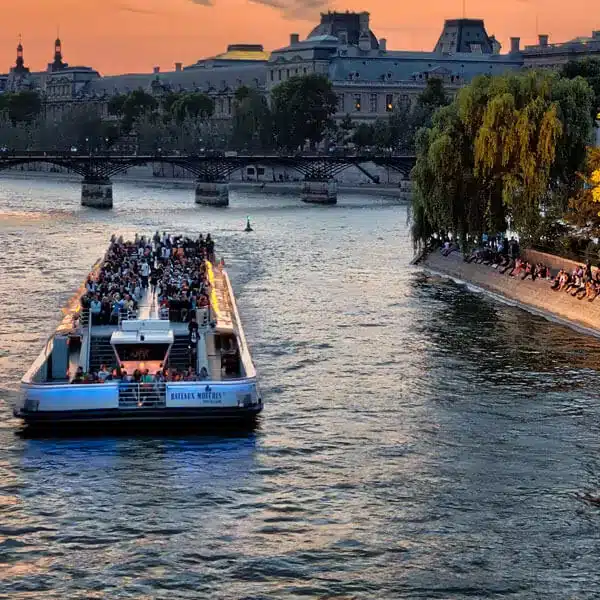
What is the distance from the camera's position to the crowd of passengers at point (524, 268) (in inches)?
2025

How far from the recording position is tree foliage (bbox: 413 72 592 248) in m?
60.4

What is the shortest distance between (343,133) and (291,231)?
86408 millimetres

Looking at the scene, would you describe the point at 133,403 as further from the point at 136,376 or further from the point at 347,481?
the point at 347,481

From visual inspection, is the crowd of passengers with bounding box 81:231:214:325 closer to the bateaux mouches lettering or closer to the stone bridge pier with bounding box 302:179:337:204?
the bateaux mouches lettering

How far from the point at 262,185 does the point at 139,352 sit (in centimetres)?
12628

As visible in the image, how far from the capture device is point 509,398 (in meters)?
38.0

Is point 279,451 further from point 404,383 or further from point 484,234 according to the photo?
point 484,234

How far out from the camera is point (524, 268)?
2291 inches

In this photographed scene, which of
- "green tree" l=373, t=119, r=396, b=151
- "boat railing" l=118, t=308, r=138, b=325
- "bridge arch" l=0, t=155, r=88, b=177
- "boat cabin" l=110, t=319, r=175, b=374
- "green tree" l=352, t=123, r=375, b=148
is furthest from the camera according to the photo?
"green tree" l=352, t=123, r=375, b=148

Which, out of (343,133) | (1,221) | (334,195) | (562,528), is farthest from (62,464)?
(343,133)

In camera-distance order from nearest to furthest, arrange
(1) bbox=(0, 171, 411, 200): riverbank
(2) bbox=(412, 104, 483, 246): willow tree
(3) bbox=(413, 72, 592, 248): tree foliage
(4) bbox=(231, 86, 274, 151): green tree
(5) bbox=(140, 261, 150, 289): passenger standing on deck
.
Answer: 1. (5) bbox=(140, 261, 150, 289): passenger standing on deck
2. (3) bbox=(413, 72, 592, 248): tree foliage
3. (2) bbox=(412, 104, 483, 246): willow tree
4. (1) bbox=(0, 171, 411, 200): riverbank
5. (4) bbox=(231, 86, 274, 151): green tree

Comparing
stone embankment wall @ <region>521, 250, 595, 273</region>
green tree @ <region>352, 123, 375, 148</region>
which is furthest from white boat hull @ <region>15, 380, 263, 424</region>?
green tree @ <region>352, 123, 375, 148</region>

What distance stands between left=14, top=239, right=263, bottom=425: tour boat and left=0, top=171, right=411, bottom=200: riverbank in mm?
89429

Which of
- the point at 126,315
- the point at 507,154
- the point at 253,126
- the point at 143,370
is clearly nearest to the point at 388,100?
the point at 253,126
